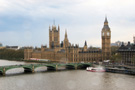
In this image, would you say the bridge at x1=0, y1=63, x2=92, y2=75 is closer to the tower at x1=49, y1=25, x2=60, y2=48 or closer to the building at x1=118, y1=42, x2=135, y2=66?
the building at x1=118, y1=42, x2=135, y2=66

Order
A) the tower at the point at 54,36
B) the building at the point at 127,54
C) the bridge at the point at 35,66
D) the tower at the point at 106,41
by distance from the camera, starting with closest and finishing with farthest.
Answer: the bridge at the point at 35,66, the building at the point at 127,54, the tower at the point at 106,41, the tower at the point at 54,36

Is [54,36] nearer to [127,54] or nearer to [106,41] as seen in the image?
[106,41]

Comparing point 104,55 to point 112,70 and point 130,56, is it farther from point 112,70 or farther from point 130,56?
point 112,70

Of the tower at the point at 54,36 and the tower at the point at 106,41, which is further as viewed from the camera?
the tower at the point at 54,36

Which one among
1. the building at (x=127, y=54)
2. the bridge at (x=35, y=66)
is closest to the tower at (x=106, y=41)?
the building at (x=127, y=54)

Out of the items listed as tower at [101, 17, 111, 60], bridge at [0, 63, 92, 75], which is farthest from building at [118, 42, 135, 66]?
bridge at [0, 63, 92, 75]

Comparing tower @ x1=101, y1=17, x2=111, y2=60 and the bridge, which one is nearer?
the bridge

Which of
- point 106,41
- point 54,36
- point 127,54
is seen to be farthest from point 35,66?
point 54,36

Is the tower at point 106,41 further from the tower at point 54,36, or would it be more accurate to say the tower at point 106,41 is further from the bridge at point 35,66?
the tower at point 54,36

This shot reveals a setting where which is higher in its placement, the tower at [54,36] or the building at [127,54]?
the tower at [54,36]

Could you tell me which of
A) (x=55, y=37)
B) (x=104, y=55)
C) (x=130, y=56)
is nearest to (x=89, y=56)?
(x=104, y=55)

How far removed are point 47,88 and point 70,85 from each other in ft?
17.8

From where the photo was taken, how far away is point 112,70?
65.2 meters

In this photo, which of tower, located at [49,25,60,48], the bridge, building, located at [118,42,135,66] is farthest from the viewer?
tower, located at [49,25,60,48]
